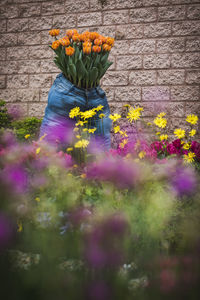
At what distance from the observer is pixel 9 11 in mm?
4566

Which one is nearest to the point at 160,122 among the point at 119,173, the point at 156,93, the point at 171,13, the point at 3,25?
the point at 119,173

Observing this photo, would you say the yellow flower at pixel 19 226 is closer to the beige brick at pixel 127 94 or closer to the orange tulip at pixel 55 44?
the orange tulip at pixel 55 44

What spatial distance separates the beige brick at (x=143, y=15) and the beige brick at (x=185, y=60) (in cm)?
67

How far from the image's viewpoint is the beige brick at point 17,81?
454 cm

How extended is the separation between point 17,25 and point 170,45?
2.54m

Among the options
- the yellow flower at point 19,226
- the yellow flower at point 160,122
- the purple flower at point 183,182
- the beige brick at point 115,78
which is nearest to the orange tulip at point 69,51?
the yellow flower at point 160,122

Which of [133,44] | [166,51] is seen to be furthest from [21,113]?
[166,51]

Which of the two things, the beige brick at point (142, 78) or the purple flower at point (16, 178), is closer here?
the purple flower at point (16, 178)

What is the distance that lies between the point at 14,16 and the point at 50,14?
25.7 inches

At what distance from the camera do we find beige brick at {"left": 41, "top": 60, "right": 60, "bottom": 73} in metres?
4.42

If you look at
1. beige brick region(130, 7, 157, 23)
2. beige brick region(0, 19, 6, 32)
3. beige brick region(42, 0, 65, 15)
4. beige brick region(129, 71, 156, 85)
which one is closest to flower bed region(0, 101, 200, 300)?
beige brick region(129, 71, 156, 85)

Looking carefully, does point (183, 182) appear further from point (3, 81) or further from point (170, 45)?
point (3, 81)

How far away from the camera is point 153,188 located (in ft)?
4.64

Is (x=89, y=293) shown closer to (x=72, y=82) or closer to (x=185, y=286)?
(x=185, y=286)
